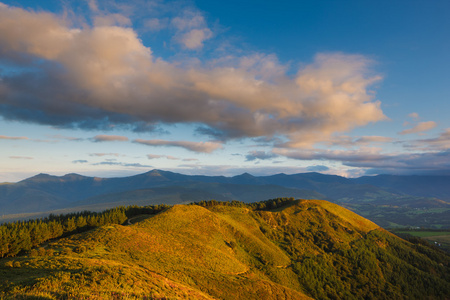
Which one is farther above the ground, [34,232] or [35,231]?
[35,231]

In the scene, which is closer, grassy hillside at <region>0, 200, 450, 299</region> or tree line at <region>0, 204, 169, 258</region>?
grassy hillside at <region>0, 200, 450, 299</region>

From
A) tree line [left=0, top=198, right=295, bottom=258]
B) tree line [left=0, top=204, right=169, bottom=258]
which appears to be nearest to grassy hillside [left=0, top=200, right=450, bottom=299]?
tree line [left=0, top=204, right=169, bottom=258]

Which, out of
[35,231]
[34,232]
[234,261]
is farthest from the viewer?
[234,261]

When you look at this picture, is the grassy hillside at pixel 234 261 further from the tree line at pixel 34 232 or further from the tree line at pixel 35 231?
the tree line at pixel 35 231

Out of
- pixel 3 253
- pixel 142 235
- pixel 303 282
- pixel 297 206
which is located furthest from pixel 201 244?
pixel 297 206

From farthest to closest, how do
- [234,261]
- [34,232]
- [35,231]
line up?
[234,261] → [34,232] → [35,231]

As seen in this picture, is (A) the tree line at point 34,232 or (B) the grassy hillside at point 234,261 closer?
(B) the grassy hillside at point 234,261

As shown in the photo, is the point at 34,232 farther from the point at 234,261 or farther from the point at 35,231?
the point at 234,261

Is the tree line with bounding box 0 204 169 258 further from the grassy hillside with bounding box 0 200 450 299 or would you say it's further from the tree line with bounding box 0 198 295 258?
the grassy hillside with bounding box 0 200 450 299

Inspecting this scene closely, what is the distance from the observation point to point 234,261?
84938 mm

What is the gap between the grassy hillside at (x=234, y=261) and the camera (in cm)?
3662

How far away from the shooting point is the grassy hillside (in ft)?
120

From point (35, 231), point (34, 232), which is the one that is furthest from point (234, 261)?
point (34, 232)

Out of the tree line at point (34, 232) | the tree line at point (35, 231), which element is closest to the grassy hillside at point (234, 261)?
the tree line at point (34, 232)
